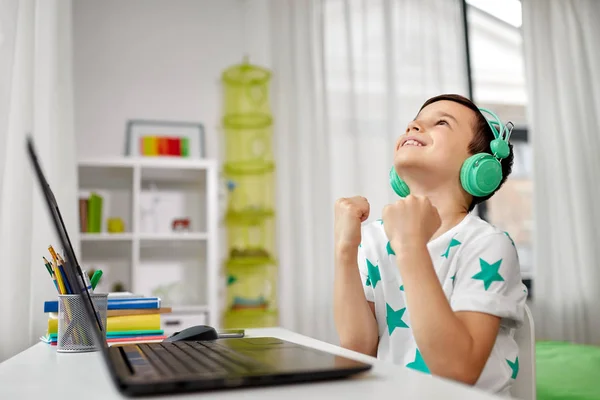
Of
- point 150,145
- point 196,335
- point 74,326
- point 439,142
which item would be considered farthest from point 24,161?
point 150,145

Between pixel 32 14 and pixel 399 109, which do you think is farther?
pixel 399 109

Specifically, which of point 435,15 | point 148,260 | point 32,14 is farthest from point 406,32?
point 32,14

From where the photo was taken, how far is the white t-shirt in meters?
0.94

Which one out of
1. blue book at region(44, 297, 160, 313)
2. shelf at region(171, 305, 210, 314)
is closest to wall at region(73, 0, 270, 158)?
shelf at region(171, 305, 210, 314)

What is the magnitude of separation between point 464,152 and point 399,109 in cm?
282

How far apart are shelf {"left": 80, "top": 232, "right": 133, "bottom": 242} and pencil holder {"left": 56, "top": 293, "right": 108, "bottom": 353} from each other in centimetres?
217

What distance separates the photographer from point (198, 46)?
3.87 m

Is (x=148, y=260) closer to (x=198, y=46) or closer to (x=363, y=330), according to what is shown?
(x=198, y=46)

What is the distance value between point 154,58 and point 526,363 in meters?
3.24

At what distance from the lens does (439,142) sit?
112 cm

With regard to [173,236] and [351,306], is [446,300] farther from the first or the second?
[173,236]

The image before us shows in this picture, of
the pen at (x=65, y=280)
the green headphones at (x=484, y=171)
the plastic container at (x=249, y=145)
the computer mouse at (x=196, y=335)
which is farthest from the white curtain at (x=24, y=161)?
the plastic container at (x=249, y=145)

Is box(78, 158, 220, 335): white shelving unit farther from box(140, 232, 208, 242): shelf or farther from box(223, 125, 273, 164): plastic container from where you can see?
box(223, 125, 273, 164): plastic container

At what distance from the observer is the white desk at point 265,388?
555 mm
